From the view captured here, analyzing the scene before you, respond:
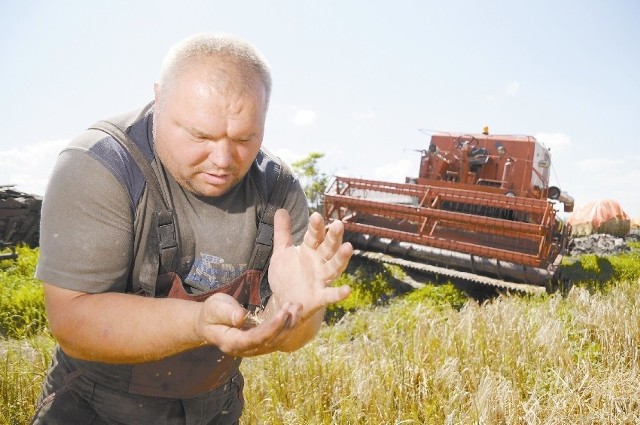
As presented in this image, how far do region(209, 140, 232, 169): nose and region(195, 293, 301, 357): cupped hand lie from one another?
1.50 feet

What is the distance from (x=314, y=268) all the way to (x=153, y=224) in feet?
1.69

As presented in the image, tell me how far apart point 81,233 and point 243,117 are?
542 millimetres

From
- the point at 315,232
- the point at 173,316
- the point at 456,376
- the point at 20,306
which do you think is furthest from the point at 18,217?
the point at 315,232

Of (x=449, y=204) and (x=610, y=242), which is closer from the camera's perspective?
(x=449, y=204)

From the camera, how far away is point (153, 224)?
1.43 metres

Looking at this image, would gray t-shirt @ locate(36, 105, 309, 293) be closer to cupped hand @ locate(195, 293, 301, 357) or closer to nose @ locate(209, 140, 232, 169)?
nose @ locate(209, 140, 232, 169)

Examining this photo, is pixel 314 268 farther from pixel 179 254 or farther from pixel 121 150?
pixel 121 150

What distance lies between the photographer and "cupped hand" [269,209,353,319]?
4.05ft

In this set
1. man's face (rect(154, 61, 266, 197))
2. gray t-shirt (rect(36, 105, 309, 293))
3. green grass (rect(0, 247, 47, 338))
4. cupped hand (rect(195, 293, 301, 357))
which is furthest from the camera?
green grass (rect(0, 247, 47, 338))

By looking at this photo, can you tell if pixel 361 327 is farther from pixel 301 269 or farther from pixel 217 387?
pixel 301 269

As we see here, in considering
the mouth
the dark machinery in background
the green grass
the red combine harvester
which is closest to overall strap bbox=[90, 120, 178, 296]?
the mouth

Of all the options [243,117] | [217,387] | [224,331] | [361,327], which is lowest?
[361,327]

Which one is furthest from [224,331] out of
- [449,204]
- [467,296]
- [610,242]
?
[610,242]

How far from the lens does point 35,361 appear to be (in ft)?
9.85
